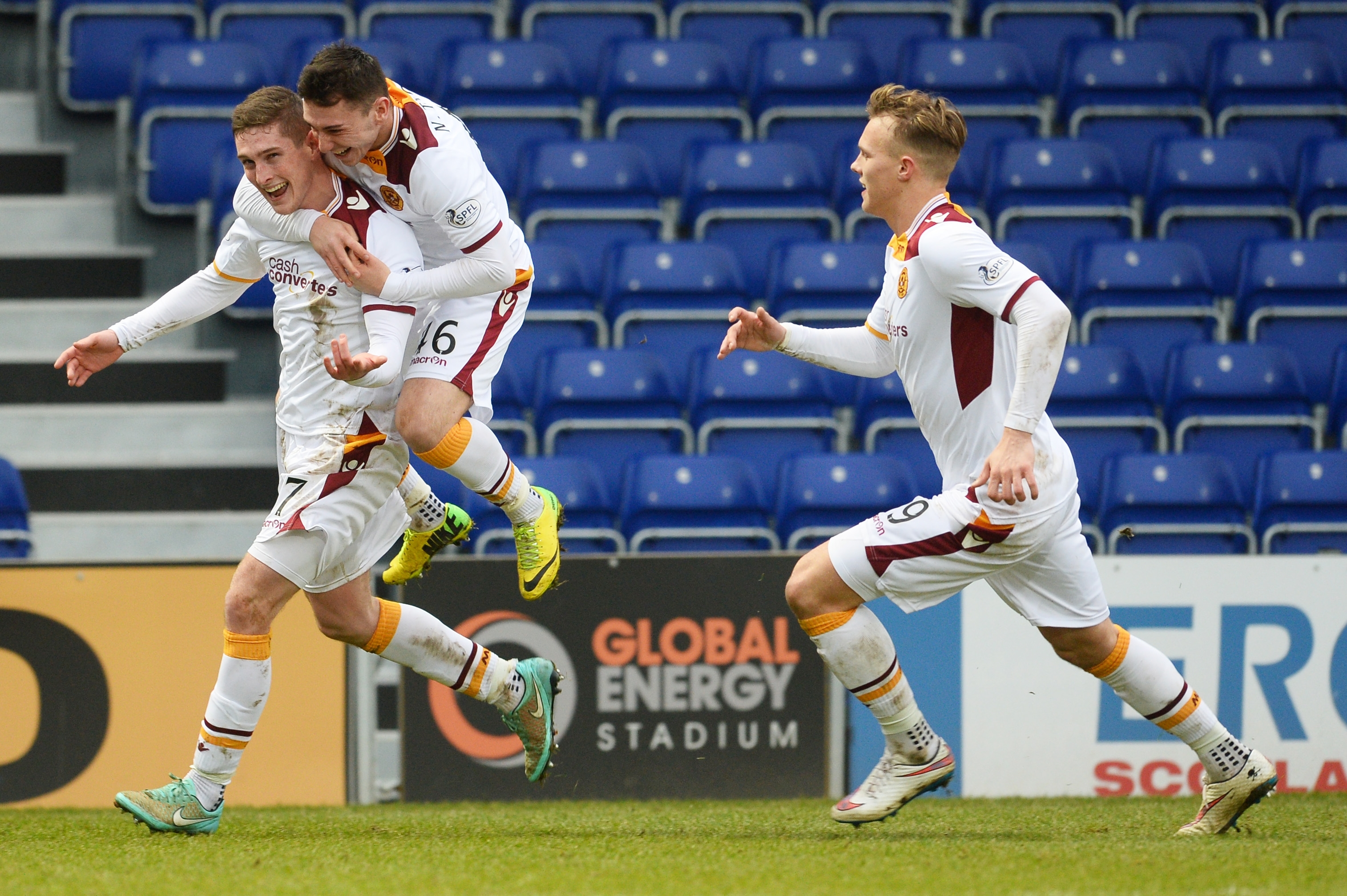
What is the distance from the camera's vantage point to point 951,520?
13.4ft

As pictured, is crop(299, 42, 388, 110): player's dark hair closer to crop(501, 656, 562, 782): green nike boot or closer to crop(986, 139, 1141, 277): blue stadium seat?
crop(501, 656, 562, 782): green nike boot

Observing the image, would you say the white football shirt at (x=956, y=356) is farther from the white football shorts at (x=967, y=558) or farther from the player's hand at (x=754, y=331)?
→ the player's hand at (x=754, y=331)

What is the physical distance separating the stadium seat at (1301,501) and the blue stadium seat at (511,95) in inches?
181

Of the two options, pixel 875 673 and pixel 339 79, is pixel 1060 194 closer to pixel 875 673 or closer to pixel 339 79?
pixel 875 673

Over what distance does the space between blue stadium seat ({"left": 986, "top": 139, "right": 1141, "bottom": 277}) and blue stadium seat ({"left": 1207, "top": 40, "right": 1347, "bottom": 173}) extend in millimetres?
1213

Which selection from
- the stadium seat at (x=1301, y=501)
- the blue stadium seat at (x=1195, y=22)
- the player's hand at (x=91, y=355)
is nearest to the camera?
the player's hand at (x=91, y=355)

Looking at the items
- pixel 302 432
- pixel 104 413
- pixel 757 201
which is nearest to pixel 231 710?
pixel 302 432

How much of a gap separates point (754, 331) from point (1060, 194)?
196 inches

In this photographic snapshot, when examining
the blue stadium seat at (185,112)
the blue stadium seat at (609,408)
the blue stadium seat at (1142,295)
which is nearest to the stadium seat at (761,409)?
the blue stadium seat at (609,408)

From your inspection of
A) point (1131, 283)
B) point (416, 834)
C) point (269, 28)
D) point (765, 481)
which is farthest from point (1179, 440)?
point (269, 28)

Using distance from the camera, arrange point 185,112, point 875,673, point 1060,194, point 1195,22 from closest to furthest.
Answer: point 875,673
point 185,112
point 1060,194
point 1195,22

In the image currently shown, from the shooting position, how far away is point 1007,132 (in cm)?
933

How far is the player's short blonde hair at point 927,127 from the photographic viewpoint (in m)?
4.13

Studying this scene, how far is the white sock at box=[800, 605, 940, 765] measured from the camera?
4246mm
